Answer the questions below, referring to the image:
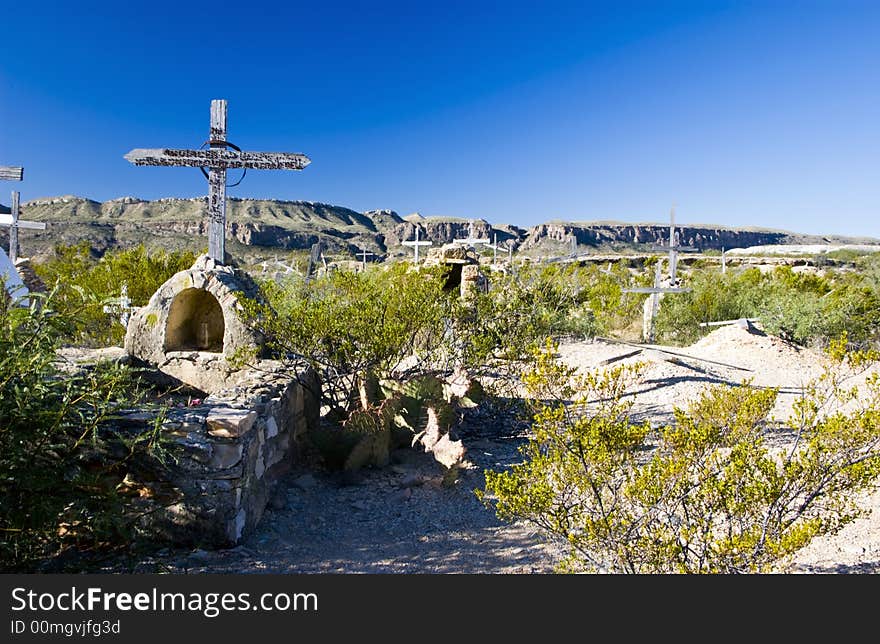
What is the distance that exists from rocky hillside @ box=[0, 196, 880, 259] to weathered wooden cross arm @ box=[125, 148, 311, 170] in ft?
45.6

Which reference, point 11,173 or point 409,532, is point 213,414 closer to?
point 409,532

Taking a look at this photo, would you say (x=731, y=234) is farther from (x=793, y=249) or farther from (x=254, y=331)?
(x=254, y=331)

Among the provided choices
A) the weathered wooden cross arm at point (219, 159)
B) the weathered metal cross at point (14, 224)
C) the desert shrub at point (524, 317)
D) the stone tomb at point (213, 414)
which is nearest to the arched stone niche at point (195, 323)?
the stone tomb at point (213, 414)

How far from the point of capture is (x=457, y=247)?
1291 cm

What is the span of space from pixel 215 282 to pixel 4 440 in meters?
3.48

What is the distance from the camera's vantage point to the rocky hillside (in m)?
41.3

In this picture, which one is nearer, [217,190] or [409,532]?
[409,532]

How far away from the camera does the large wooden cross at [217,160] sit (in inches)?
326

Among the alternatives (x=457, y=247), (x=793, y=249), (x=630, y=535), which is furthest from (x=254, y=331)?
(x=793, y=249)

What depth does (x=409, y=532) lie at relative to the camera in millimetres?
4445

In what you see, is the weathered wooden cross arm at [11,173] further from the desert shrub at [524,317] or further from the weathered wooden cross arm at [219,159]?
the desert shrub at [524,317]

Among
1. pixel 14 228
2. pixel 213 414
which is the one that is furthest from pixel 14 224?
pixel 213 414

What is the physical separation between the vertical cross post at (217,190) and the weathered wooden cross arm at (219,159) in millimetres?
120

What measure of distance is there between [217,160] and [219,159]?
35mm
